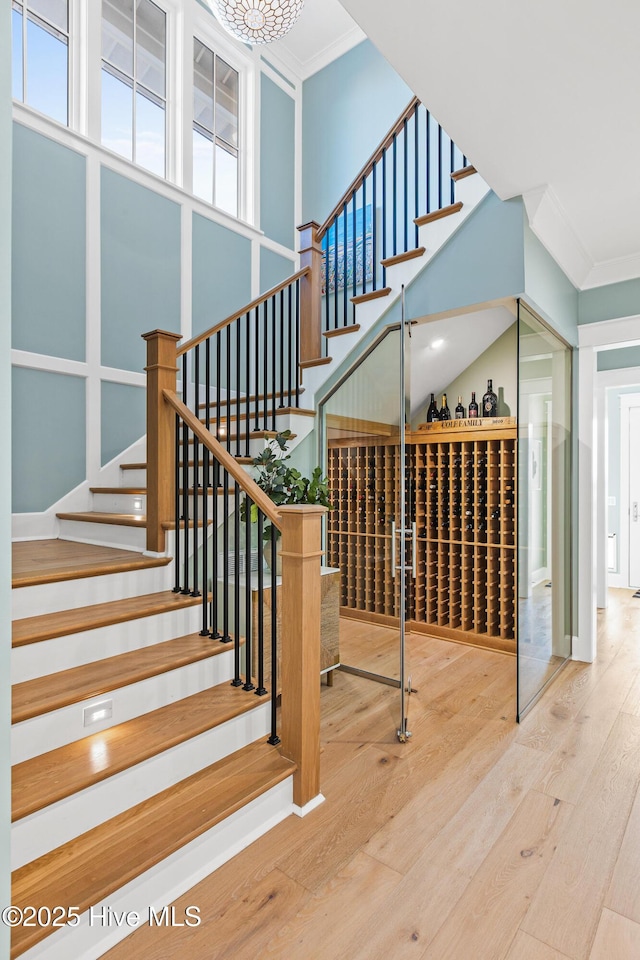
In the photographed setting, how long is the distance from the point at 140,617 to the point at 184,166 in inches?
153

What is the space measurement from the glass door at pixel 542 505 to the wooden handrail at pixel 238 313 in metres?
1.65

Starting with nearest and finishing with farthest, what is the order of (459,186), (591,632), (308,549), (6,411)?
(6,411) → (308,549) → (459,186) → (591,632)

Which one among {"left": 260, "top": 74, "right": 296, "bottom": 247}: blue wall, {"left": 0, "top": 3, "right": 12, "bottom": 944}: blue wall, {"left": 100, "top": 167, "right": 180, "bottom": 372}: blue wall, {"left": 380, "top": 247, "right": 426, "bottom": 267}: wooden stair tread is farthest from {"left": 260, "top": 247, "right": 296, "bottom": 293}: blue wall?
{"left": 0, "top": 3, "right": 12, "bottom": 944}: blue wall

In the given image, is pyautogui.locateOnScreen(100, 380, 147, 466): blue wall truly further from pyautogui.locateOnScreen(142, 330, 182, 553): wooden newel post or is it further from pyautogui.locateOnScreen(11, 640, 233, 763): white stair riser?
A: pyautogui.locateOnScreen(11, 640, 233, 763): white stair riser

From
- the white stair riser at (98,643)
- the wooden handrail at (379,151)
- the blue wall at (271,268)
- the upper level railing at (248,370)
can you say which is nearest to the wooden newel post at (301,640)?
the white stair riser at (98,643)

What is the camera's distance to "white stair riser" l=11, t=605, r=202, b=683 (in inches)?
73.1

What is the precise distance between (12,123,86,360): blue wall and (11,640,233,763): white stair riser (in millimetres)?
2503

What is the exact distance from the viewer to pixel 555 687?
3.20 meters

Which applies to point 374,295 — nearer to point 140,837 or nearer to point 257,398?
point 257,398

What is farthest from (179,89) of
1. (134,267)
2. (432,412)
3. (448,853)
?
(448,853)

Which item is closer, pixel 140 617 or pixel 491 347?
pixel 140 617

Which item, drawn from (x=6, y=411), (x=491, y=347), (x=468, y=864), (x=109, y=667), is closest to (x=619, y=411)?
(x=491, y=347)

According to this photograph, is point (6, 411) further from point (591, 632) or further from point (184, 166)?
point (184, 166)

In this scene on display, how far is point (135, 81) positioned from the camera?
414cm
